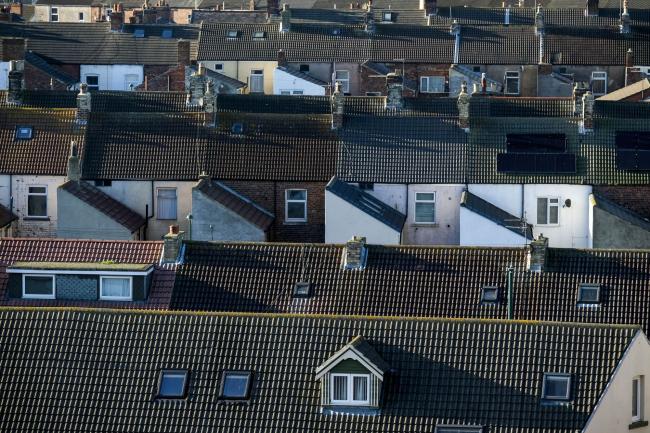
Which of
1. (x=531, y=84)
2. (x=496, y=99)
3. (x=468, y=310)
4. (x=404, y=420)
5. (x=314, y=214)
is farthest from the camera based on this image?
(x=531, y=84)

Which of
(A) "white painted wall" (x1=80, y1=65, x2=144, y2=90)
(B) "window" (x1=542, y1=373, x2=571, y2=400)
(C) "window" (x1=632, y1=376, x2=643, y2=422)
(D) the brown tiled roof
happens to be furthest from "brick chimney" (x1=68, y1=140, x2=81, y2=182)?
(A) "white painted wall" (x1=80, y1=65, x2=144, y2=90)

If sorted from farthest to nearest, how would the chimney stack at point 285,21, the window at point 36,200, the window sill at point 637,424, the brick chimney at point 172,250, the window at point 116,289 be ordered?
the chimney stack at point 285,21
the window at point 36,200
the brick chimney at point 172,250
the window at point 116,289
the window sill at point 637,424

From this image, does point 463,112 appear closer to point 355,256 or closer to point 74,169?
point 74,169

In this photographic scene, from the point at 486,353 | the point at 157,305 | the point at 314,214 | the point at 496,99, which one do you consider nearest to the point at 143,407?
the point at 486,353

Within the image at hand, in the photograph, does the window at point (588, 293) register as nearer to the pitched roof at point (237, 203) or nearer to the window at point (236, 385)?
the window at point (236, 385)

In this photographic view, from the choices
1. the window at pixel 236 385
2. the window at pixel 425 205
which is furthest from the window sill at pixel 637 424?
the window at pixel 425 205

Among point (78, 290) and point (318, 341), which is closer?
point (318, 341)

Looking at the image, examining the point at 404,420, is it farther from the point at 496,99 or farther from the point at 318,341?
the point at 496,99
